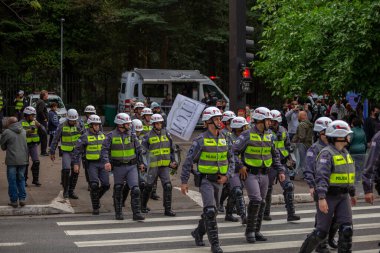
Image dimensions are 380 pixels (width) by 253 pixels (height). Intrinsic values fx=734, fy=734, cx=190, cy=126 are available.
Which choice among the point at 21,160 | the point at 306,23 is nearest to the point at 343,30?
the point at 306,23

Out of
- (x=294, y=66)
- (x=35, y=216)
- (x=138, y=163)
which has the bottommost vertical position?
(x=35, y=216)

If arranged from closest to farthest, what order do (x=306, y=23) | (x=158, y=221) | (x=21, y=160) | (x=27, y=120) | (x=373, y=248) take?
(x=373, y=248) < (x=158, y=221) < (x=21, y=160) < (x=27, y=120) < (x=306, y=23)

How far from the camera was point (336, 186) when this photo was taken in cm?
902

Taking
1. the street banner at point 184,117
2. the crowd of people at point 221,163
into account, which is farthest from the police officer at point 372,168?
the street banner at point 184,117

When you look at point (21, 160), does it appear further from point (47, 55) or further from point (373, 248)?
point (47, 55)

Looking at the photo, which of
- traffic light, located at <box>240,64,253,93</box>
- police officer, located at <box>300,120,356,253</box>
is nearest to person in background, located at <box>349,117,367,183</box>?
traffic light, located at <box>240,64,253,93</box>

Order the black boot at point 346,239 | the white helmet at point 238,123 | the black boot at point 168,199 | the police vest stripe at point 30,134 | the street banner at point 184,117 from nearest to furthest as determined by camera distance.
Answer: the black boot at point 346,239, the white helmet at point 238,123, the black boot at point 168,199, the street banner at point 184,117, the police vest stripe at point 30,134

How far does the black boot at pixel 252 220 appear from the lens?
11.0 m

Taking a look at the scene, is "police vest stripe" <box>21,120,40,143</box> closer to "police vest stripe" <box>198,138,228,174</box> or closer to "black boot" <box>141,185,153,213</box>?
"black boot" <box>141,185,153,213</box>

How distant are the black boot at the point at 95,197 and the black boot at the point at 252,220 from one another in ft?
13.2

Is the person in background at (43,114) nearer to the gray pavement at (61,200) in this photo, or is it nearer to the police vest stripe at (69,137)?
the gray pavement at (61,200)

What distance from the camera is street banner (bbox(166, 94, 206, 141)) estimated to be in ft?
53.6

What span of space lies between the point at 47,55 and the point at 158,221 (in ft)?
87.7

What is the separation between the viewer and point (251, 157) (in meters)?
11.5
